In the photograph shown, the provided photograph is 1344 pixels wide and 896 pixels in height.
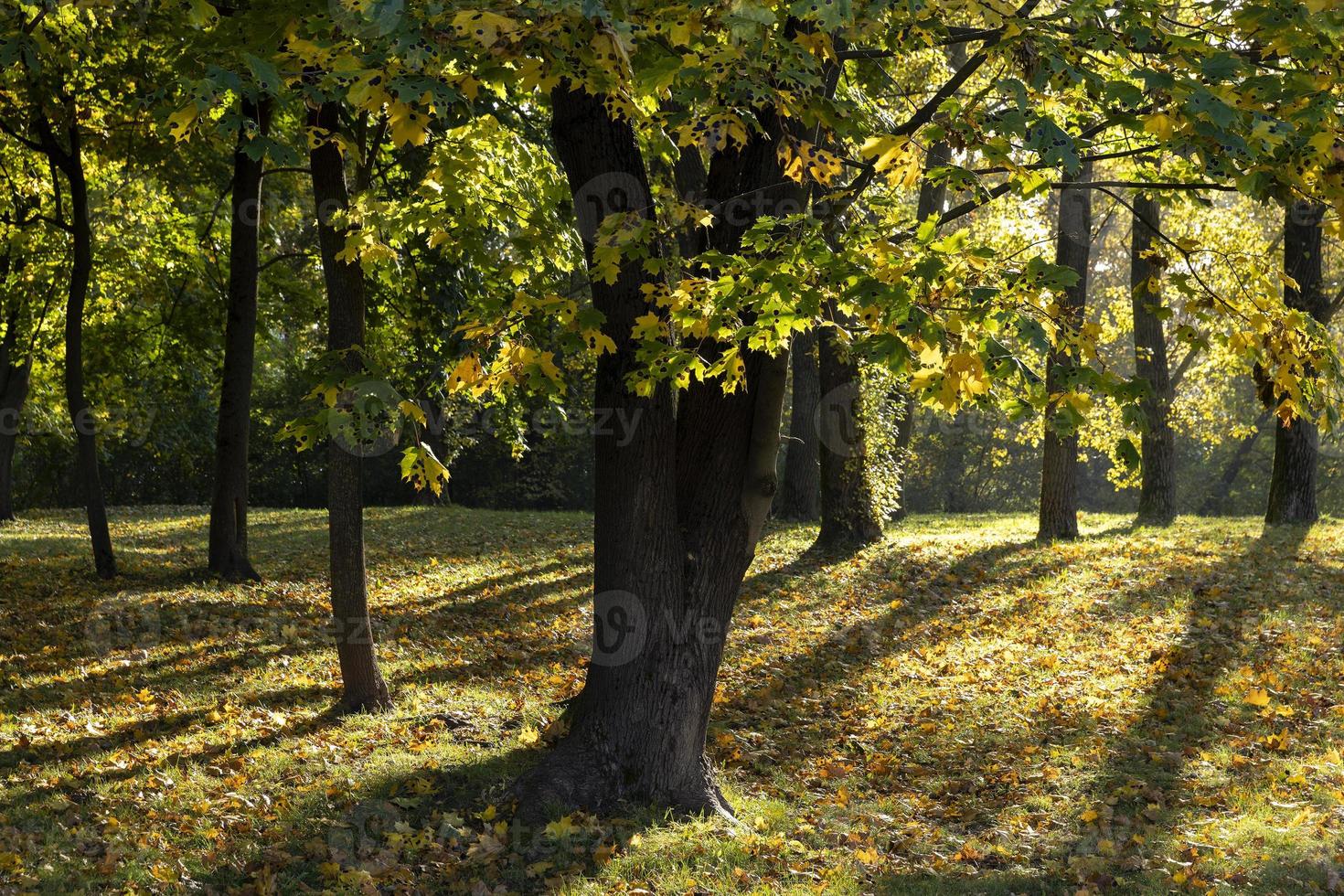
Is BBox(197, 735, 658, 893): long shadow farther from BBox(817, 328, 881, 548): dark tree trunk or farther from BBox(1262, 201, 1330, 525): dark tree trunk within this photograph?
BBox(1262, 201, 1330, 525): dark tree trunk

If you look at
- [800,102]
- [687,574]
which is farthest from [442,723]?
[800,102]

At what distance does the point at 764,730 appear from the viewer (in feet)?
29.6

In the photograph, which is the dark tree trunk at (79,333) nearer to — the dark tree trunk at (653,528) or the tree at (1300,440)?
the dark tree trunk at (653,528)

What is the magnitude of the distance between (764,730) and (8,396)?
17191 mm

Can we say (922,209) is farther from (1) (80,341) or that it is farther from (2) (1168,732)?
(1) (80,341)

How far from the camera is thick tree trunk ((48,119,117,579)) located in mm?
12266

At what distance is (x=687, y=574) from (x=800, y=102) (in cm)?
285

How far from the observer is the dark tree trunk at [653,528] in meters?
6.56

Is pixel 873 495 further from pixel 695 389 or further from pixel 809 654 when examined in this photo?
pixel 695 389

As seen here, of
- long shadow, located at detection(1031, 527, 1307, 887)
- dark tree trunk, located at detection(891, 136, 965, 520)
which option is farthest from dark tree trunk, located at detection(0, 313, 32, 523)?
long shadow, located at detection(1031, 527, 1307, 887)

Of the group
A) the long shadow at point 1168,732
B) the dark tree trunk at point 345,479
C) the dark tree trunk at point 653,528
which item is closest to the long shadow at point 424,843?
the dark tree trunk at point 653,528

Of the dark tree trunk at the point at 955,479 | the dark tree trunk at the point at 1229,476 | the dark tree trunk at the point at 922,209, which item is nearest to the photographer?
the dark tree trunk at the point at 922,209

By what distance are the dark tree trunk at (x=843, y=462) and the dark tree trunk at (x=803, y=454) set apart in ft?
12.9

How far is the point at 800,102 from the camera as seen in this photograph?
5438 millimetres
